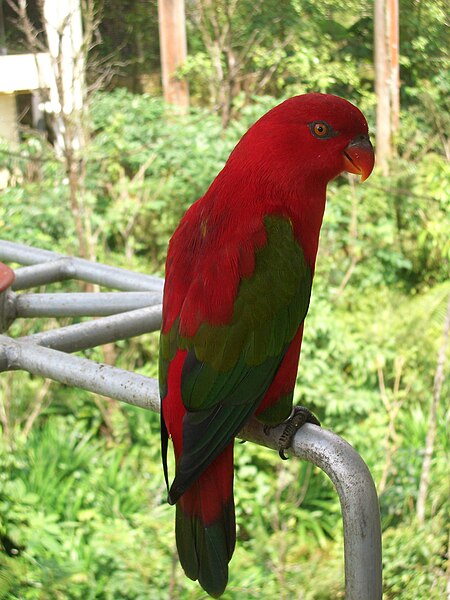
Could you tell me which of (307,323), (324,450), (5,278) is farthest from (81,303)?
(307,323)

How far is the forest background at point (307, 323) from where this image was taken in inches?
112

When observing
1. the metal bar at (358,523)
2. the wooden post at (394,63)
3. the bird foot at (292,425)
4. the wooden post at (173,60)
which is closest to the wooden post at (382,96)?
the wooden post at (394,63)

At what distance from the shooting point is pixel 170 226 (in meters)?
4.82

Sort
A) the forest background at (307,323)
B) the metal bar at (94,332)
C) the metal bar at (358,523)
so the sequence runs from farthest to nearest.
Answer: the forest background at (307,323), the metal bar at (94,332), the metal bar at (358,523)

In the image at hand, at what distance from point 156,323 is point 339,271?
364 centimetres

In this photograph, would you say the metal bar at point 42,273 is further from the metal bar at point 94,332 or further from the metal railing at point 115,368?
the metal bar at point 94,332

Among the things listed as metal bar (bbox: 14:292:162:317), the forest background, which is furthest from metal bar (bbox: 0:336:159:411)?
the forest background

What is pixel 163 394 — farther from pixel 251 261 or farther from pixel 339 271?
pixel 339 271

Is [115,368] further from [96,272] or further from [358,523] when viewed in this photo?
[96,272]

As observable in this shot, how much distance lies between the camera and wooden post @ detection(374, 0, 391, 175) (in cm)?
568

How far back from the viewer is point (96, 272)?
1.44 meters

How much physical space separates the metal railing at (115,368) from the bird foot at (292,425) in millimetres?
18

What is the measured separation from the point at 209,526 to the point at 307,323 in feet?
10.1

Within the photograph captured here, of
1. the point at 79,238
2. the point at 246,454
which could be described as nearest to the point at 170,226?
the point at 79,238
